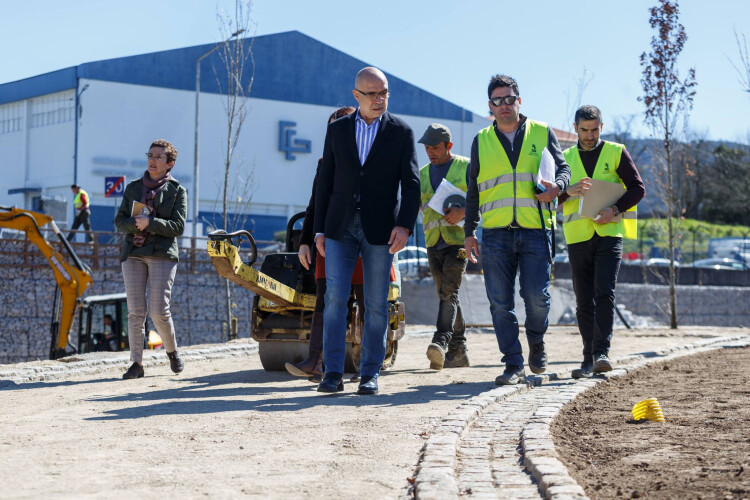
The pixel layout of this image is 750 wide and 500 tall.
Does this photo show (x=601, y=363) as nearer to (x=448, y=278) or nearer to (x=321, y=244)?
(x=448, y=278)

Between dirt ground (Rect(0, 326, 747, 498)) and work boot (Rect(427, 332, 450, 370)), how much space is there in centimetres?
11

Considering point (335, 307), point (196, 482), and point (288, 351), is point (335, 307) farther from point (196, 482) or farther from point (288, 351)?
point (196, 482)

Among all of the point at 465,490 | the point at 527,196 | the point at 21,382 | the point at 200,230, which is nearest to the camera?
the point at 465,490

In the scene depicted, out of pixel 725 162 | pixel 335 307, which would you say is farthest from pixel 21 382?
pixel 725 162

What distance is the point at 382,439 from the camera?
17.7ft

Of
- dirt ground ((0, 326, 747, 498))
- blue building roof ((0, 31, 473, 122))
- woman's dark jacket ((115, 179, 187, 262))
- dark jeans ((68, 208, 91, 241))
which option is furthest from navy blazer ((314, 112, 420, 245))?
blue building roof ((0, 31, 473, 122))

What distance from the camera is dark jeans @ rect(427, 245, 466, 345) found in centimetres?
910

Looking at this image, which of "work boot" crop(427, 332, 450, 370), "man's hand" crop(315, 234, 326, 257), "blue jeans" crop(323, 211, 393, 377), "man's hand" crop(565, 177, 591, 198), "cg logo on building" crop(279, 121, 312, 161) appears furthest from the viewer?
"cg logo on building" crop(279, 121, 312, 161)

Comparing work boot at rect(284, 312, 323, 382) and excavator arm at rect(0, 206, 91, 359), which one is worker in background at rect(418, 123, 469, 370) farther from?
excavator arm at rect(0, 206, 91, 359)

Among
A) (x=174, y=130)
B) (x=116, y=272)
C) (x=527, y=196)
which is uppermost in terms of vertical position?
(x=174, y=130)

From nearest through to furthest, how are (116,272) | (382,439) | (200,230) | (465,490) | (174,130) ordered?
(465,490), (382,439), (116,272), (200,230), (174,130)

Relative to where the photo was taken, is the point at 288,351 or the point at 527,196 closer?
the point at 527,196

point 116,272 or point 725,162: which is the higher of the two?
point 725,162

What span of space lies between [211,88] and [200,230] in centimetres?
884
